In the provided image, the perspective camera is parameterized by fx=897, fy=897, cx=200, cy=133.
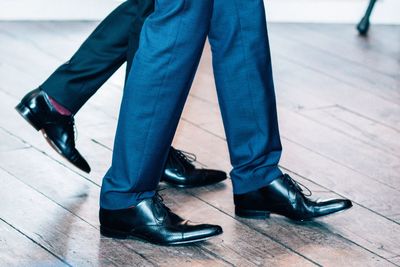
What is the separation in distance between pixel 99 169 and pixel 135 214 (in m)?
0.41

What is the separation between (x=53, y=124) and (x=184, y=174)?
0.31 metres

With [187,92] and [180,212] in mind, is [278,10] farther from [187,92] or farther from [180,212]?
[187,92]

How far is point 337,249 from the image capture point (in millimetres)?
1741

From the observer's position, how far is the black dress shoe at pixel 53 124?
198 centimetres

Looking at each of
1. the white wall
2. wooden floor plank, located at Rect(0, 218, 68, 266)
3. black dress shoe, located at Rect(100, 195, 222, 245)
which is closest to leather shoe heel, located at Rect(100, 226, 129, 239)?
black dress shoe, located at Rect(100, 195, 222, 245)

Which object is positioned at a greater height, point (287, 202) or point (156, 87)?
point (156, 87)

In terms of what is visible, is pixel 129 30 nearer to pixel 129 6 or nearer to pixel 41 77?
pixel 129 6

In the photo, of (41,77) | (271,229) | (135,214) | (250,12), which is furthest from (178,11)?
(41,77)

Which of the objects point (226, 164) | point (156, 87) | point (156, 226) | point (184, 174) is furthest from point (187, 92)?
point (226, 164)

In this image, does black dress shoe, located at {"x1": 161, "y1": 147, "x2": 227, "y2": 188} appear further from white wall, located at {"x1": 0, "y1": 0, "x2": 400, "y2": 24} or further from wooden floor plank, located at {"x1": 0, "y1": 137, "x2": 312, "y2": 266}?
white wall, located at {"x1": 0, "y1": 0, "x2": 400, "y2": 24}

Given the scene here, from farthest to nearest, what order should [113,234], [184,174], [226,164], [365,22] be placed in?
[365,22] → [226,164] → [184,174] → [113,234]

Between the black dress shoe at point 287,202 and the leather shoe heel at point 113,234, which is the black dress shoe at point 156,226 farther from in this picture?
the black dress shoe at point 287,202

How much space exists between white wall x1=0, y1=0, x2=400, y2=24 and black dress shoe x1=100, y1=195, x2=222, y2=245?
1.82 m

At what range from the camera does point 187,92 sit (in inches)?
65.3
